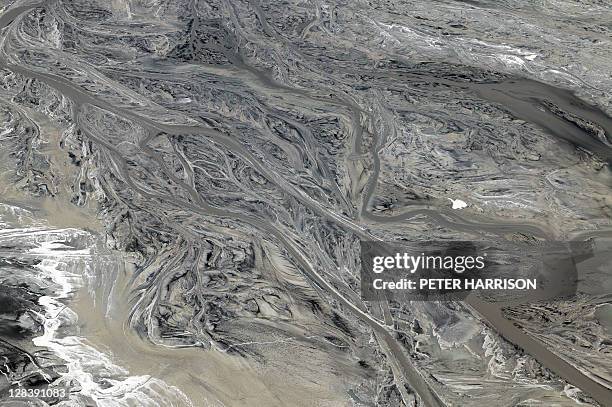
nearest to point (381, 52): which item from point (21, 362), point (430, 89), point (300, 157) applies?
point (430, 89)

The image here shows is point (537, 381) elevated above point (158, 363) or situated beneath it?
elevated above

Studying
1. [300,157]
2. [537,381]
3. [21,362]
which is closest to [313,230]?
[300,157]

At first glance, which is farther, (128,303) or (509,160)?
(509,160)

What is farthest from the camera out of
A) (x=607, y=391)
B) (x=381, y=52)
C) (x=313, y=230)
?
(x=381, y=52)

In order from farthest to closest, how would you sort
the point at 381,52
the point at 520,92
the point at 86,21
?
the point at 86,21 < the point at 381,52 < the point at 520,92

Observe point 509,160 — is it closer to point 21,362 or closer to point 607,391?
point 607,391

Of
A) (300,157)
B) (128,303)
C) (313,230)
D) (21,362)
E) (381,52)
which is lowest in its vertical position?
(21,362)
